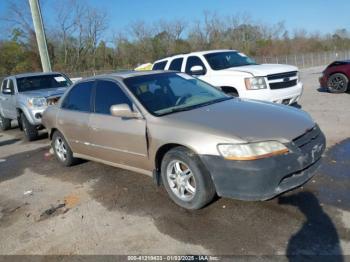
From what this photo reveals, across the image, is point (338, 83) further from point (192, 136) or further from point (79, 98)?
point (192, 136)

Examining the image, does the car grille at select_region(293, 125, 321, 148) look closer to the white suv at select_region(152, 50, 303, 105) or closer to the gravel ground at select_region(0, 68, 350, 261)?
the gravel ground at select_region(0, 68, 350, 261)

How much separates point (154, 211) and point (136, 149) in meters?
0.86

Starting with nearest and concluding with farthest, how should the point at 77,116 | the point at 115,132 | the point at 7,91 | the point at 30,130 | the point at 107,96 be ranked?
A: the point at 115,132
the point at 107,96
the point at 77,116
the point at 30,130
the point at 7,91

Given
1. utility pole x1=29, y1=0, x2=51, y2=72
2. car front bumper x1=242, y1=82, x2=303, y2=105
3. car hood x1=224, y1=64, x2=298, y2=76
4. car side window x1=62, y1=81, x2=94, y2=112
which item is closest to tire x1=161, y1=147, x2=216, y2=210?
car side window x1=62, y1=81, x2=94, y2=112

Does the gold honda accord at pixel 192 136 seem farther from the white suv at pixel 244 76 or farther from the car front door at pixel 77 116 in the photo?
the white suv at pixel 244 76

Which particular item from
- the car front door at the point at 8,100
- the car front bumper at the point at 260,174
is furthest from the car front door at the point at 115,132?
the car front door at the point at 8,100

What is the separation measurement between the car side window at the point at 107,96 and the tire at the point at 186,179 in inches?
41.7

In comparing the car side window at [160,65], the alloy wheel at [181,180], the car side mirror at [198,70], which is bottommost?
the alloy wheel at [181,180]

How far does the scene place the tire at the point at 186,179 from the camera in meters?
3.84

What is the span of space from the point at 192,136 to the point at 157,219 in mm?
1037

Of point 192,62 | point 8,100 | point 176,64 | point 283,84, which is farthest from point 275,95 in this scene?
point 8,100

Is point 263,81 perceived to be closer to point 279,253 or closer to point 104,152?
point 104,152

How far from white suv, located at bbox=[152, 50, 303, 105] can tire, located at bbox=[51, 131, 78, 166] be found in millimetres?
3977

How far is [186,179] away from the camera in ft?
13.3
